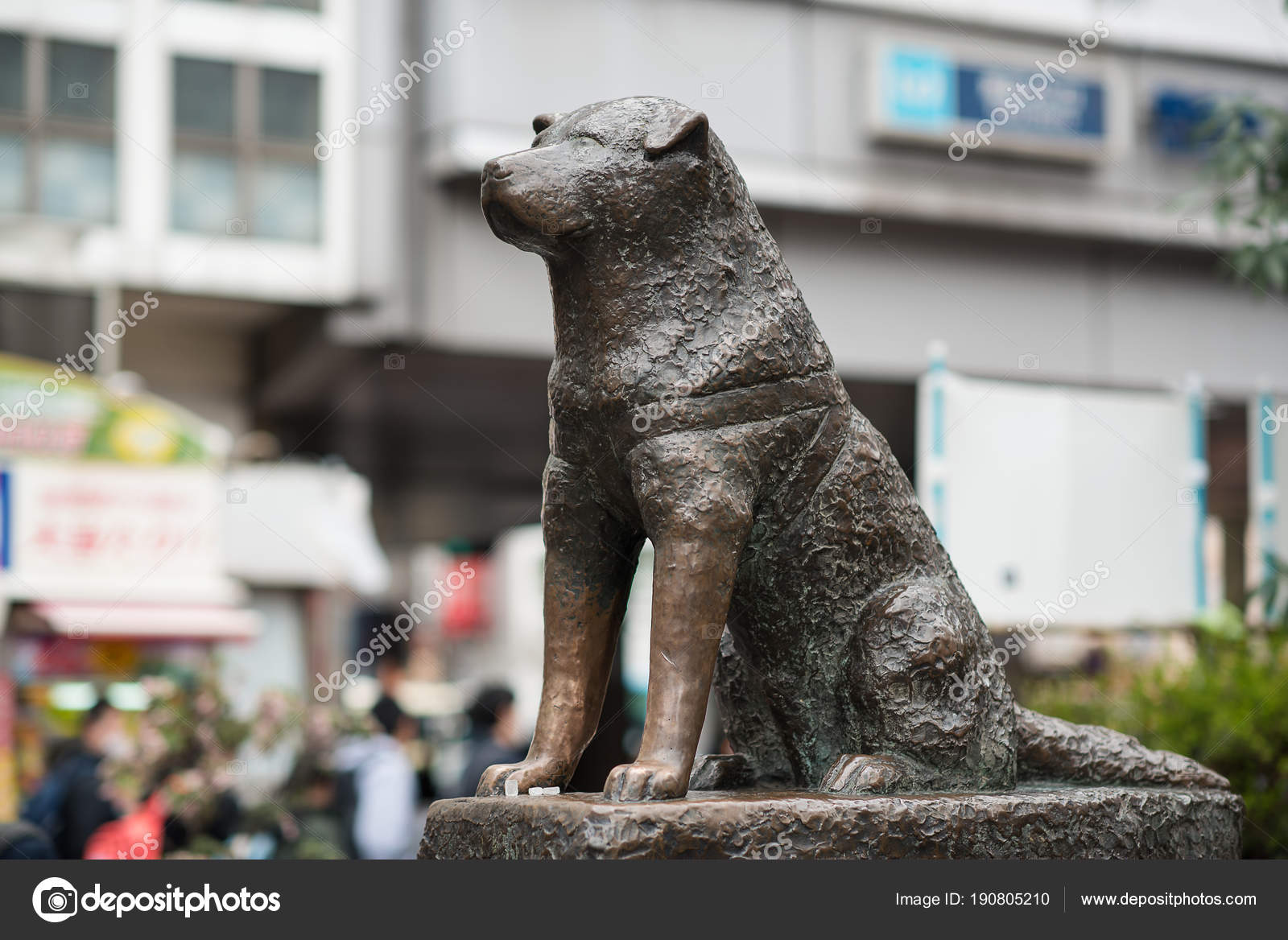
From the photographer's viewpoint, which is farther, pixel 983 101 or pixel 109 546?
pixel 109 546

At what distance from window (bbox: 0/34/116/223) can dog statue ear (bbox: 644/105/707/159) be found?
7.94m

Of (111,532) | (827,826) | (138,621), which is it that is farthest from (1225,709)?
(138,621)

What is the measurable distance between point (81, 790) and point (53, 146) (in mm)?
5088

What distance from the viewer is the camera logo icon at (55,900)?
7.59 feet

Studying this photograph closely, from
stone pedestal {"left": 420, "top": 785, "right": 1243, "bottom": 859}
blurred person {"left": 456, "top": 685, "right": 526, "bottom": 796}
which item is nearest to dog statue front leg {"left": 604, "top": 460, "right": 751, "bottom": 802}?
stone pedestal {"left": 420, "top": 785, "right": 1243, "bottom": 859}

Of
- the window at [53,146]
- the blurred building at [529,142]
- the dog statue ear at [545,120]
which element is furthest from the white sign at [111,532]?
the dog statue ear at [545,120]

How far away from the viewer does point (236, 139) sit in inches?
380

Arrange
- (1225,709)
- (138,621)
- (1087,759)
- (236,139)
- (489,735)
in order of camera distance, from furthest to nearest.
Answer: (138,621) < (236,139) < (489,735) < (1225,709) < (1087,759)

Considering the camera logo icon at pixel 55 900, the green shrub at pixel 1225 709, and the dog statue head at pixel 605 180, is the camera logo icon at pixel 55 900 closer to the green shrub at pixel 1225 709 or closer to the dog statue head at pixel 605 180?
the dog statue head at pixel 605 180

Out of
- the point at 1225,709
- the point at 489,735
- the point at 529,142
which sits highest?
the point at 529,142

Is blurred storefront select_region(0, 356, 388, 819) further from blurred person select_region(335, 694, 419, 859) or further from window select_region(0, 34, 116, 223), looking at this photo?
blurred person select_region(335, 694, 419, 859)

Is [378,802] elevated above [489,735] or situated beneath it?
situated beneath

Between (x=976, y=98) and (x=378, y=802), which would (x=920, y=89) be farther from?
(x=378, y=802)

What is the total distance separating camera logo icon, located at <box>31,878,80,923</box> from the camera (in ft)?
7.59
